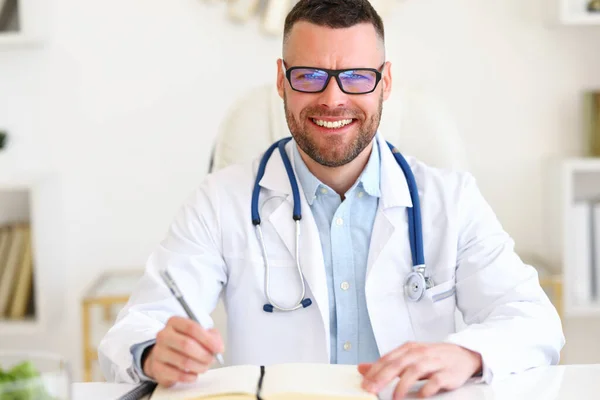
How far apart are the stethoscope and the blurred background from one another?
1054mm

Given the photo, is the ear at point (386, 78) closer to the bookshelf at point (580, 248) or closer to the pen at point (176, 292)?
the pen at point (176, 292)

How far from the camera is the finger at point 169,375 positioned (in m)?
1.19

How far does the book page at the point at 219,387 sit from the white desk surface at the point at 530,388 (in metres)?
0.09

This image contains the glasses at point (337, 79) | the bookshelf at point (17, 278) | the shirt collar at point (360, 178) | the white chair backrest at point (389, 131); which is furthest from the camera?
the bookshelf at point (17, 278)

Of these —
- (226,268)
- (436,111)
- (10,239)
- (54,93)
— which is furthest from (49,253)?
(436,111)

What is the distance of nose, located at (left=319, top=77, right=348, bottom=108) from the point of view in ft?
5.21

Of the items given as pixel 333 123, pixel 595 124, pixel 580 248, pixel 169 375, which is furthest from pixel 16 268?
pixel 595 124

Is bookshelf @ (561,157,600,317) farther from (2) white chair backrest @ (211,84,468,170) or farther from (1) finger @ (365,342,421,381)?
(1) finger @ (365,342,421,381)

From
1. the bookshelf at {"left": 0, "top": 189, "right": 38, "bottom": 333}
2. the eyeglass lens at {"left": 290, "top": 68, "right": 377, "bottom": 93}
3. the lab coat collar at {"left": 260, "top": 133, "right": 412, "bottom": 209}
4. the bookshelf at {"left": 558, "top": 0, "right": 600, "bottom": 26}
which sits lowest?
the bookshelf at {"left": 0, "top": 189, "right": 38, "bottom": 333}

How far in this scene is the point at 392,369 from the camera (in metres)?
1.18

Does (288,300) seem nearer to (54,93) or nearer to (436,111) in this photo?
(436,111)

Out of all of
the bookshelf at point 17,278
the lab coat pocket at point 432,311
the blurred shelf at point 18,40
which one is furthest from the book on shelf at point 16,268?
the lab coat pocket at point 432,311

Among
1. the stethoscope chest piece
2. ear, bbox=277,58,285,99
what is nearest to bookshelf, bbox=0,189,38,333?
ear, bbox=277,58,285,99

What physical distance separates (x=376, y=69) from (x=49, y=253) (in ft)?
4.98
